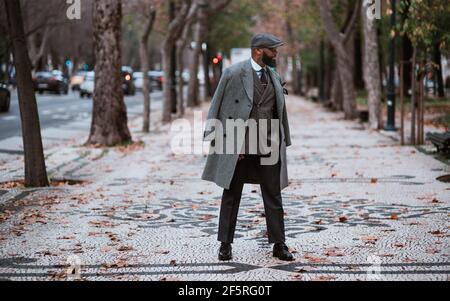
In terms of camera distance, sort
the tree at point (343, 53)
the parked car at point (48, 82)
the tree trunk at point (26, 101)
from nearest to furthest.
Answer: the tree trunk at point (26, 101) < the tree at point (343, 53) < the parked car at point (48, 82)

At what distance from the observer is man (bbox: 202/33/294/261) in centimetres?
791

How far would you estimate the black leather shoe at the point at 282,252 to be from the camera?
7914 mm

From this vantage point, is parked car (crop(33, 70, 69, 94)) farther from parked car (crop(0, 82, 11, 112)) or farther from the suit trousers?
the suit trousers

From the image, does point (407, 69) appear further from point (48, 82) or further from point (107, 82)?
point (107, 82)

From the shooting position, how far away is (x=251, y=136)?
312 inches

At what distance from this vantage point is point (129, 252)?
27.5ft

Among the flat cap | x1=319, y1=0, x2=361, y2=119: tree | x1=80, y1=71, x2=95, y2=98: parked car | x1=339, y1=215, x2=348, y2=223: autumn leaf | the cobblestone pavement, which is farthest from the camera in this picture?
x1=80, y1=71, x2=95, y2=98: parked car

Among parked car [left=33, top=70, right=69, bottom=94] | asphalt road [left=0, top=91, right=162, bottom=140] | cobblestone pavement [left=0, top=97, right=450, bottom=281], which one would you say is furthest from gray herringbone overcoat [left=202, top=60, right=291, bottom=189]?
parked car [left=33, top=70, right=69, bottom=94]

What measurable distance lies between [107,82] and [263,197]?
46.5 feet

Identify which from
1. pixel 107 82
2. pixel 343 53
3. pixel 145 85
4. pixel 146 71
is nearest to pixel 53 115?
pixel 146 71

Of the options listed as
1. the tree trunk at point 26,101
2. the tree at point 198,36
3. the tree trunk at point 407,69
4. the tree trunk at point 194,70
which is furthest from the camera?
the tree trunk at point 194,70

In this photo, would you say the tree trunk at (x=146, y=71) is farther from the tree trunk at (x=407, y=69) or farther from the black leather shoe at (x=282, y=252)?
the black leather shoe at (x=282, y=252)

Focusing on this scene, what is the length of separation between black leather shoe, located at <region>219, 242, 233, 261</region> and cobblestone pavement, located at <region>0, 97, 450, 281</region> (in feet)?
0.19

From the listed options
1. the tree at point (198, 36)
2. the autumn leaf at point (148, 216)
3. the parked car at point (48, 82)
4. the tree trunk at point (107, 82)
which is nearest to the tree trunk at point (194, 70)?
the tree at point (198, 36)
